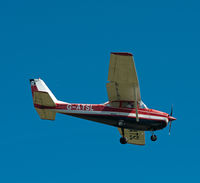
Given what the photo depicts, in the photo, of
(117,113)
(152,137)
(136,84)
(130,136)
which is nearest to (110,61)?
(136,84)

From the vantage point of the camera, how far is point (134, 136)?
3234 centimetres

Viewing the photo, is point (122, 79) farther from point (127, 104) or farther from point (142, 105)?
point (142, 105)

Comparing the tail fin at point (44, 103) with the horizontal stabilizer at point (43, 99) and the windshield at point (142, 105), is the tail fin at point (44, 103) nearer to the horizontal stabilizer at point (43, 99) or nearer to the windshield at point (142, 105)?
the horizontal stabilizer at point (43, 99)

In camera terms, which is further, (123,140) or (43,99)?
(123,140)

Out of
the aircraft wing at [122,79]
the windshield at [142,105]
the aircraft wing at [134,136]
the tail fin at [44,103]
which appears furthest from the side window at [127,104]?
the tail fin at [44,103]

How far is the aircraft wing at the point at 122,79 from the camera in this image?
24438 millimetres

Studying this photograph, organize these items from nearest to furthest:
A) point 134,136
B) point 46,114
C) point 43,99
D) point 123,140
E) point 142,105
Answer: point 142,105
point 43,99
point 123,140
point 46,114
point 134,136

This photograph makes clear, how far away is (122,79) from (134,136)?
25.0ft

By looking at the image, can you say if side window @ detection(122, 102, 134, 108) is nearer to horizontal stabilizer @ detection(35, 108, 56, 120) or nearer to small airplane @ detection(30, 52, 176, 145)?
small airplane @ detection(30, 52, 176, 145)

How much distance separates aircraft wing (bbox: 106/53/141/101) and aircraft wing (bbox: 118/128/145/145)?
480 centimetres

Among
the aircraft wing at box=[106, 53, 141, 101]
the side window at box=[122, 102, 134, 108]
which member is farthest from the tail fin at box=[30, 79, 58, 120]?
the side window at box=[122, 102, 134, 108]

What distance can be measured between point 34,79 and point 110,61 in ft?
28.6

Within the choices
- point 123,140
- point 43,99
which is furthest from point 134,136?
point 43,99

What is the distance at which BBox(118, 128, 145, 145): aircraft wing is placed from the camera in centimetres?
3231
